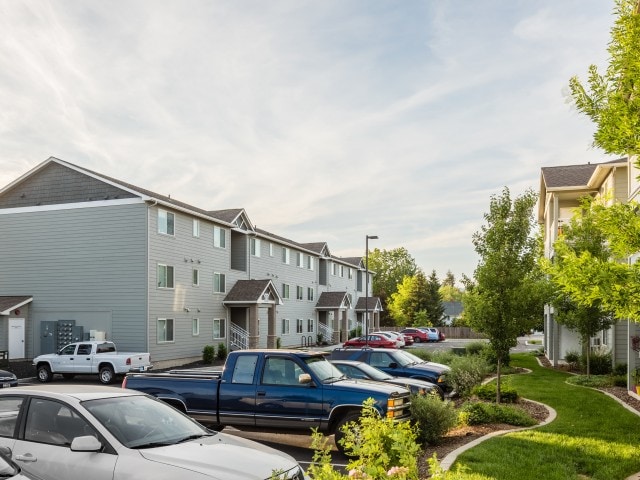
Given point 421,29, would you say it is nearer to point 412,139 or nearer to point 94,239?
point 412,139

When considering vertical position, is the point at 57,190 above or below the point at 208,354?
above

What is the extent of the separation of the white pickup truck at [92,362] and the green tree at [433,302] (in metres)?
54.9

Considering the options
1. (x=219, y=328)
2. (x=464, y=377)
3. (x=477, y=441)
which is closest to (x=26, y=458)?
(x=477, y=441)

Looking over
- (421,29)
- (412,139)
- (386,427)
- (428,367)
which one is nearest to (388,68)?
(421,29)

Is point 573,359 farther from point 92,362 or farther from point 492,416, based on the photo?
point 92,362

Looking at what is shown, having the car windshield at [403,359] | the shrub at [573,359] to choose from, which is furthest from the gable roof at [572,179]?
the car windshield at [403,359]

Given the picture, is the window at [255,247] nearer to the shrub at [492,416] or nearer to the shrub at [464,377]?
the shrub at [464,377]

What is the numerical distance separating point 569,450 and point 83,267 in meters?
25.5

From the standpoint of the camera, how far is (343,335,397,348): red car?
118 feet

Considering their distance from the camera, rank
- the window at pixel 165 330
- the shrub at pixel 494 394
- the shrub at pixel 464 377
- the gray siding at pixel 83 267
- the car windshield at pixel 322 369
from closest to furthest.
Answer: the car windshield at pixel 322 369 < the shrub at pixel 494 394 < the shrub at pixel 464 377 < the gray siding at pixel 83 267 < the window at pixel 165 330

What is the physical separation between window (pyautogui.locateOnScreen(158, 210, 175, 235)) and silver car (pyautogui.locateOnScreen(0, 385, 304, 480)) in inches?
903

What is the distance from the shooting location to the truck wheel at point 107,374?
22812 millimetres

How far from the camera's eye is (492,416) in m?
12.4

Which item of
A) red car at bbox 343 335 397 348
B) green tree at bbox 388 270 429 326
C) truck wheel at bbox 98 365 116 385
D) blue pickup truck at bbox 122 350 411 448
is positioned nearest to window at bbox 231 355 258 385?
blue pickup truck at bbox 122 350 411 448
